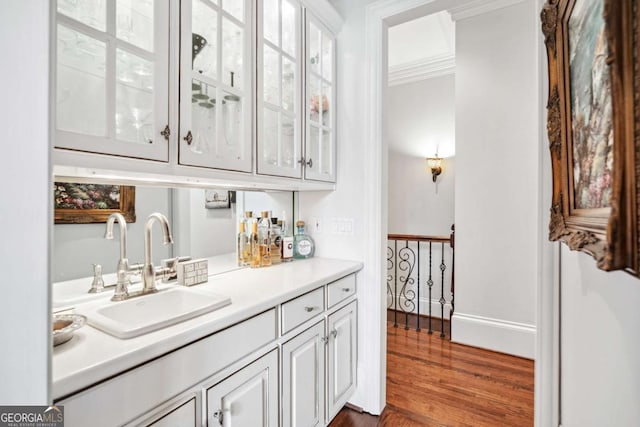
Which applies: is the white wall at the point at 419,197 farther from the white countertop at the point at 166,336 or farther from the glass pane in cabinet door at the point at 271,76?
the glass pane in cabinet door at the point at 271,76

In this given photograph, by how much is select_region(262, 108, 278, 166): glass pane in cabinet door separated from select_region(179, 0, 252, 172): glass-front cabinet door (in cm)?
10

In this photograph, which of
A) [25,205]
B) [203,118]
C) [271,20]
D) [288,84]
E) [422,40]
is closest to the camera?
[25,205]

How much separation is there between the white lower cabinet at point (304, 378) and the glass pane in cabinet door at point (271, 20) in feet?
4.65

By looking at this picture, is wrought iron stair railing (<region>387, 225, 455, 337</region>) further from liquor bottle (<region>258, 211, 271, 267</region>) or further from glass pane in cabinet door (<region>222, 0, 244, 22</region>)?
glass pane in cabinet door (<region>222, 0, 244, 22</region>)

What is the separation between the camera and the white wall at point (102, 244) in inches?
44.9

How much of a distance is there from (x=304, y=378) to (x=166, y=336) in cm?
78

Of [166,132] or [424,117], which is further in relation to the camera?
[424,117]

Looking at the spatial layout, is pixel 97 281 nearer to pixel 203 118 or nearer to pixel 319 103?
pixel 203 118

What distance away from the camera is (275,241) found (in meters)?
1.88

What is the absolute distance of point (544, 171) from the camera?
1296 millimetres

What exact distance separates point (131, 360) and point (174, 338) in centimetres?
11

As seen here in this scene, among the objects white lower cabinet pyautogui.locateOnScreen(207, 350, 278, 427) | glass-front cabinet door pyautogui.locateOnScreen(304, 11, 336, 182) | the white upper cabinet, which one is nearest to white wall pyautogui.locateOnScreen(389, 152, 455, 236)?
glass-front cabinet door pyautogui.locateOnScreen(304, 11, 336, 182)

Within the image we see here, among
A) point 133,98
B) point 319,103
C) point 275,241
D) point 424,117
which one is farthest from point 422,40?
point 133,98

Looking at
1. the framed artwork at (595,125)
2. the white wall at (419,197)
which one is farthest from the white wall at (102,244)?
the white wall at (419,197)
